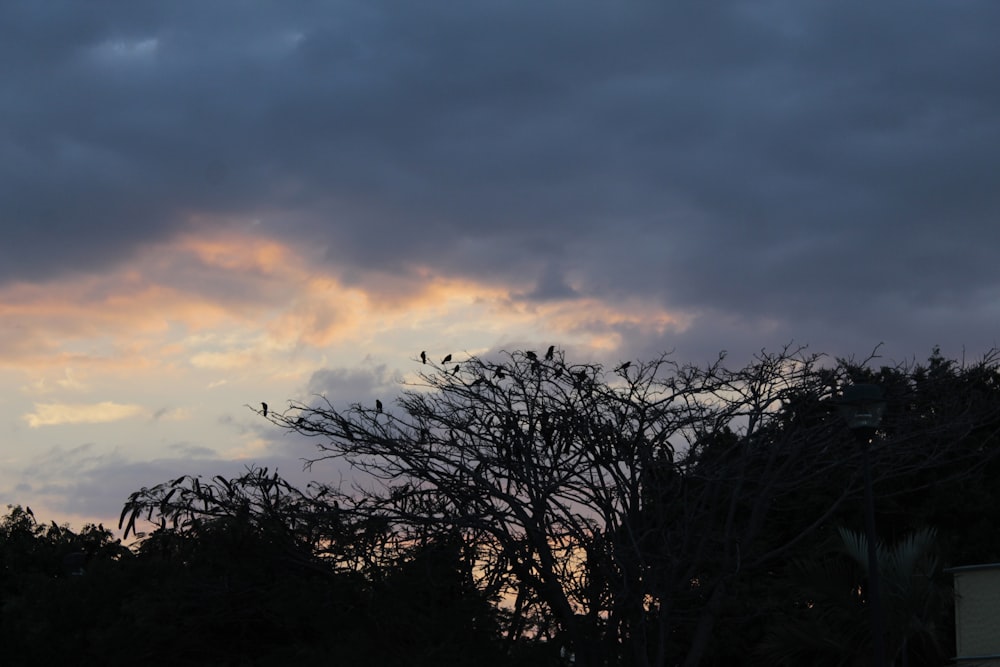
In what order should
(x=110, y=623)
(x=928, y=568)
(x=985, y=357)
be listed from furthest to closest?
(x=110, y=623)
(x=985, y=357)
(x=928, y=568)

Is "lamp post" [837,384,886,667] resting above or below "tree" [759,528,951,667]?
above

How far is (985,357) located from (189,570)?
17401 mm

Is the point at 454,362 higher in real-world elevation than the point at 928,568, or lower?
higher

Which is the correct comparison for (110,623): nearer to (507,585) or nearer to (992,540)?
(507,585)

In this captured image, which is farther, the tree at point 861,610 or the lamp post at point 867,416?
the tree at point 861,610

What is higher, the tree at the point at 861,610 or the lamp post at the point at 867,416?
the lamp post at the point at 867,416

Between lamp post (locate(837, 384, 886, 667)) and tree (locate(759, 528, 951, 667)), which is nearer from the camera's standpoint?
lamp post (locate(837, 384, 886, 667))

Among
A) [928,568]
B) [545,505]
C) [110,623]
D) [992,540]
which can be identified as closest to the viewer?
[928,568]

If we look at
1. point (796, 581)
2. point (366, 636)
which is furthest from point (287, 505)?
point (796, 581)

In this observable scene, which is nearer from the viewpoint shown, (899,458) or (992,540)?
(899,458)

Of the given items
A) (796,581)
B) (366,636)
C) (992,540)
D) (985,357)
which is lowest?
(366,636)

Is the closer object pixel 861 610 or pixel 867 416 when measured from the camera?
pixel 867 416

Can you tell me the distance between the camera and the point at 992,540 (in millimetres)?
31906

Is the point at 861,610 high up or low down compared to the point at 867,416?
down
